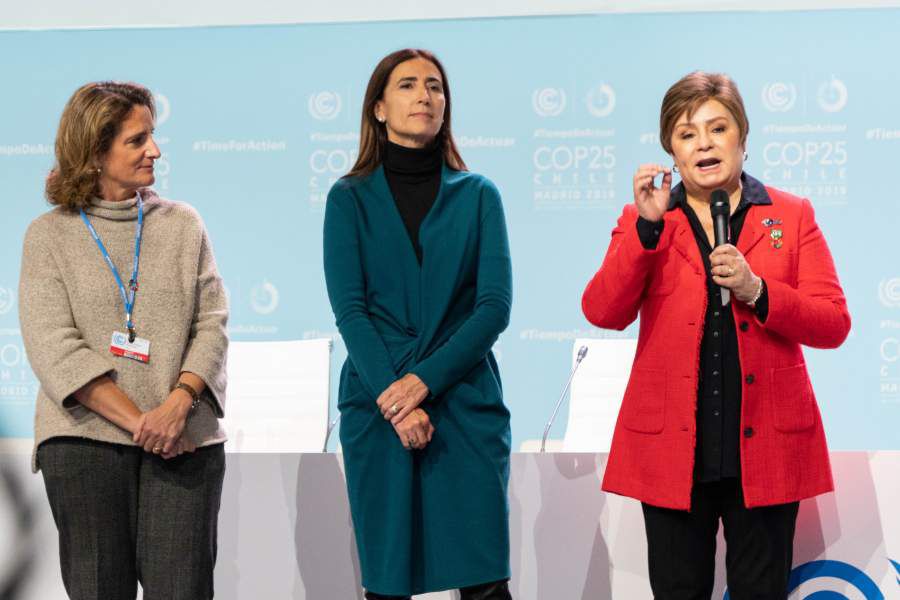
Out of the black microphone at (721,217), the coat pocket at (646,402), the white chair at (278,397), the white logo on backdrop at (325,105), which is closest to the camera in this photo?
the black microphone at (721,217)

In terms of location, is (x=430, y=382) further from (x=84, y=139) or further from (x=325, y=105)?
(x=325, y=105)

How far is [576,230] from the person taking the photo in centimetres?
545

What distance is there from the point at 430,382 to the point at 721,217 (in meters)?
0.66

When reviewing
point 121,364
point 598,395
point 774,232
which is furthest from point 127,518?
point 598,395

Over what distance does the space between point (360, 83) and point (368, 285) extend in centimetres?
340

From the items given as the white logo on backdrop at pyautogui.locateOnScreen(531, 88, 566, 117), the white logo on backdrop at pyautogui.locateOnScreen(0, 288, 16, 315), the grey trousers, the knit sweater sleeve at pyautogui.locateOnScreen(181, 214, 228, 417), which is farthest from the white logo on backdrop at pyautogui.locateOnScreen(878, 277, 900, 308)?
the white logo on backdrop at pyautogui.locateOnScreen(0, 288, 16, 315)

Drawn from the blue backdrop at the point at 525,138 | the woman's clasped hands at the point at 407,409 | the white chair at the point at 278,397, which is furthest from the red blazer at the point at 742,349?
the blue backdrop at the point at 525,138

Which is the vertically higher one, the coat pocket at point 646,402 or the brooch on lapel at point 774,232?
the brooch on lapel at point 774,232

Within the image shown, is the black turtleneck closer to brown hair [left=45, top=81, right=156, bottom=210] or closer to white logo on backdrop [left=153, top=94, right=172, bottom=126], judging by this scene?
brown hair [left=45, top=81, right=156, bottom=210]

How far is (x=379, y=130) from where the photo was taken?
2424mm

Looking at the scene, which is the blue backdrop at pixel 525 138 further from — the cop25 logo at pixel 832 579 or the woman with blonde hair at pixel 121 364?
the woman with blonde hair at pixel 121 364

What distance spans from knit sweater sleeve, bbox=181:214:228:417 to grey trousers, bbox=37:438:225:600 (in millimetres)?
159

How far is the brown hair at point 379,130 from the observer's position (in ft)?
7.84

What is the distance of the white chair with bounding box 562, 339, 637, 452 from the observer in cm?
381
